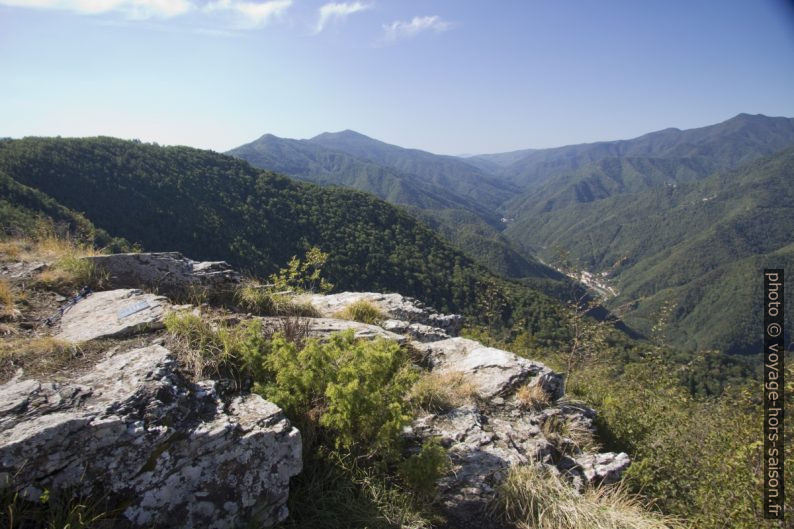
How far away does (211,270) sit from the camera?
305 inches

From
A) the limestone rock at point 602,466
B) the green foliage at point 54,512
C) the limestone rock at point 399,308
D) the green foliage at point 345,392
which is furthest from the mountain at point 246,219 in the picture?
the green foliage at point 54,512

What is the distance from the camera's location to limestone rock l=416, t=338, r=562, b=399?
688 centimetres

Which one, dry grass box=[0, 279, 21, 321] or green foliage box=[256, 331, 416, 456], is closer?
green foliage box=[256, 331, 416, 456]

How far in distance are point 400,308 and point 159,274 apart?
5541 mm

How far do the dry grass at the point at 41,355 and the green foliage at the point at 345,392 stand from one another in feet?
6.25

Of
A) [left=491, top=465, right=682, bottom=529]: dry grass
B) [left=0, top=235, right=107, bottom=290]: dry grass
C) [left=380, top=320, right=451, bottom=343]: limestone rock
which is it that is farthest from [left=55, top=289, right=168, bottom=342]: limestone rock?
[left=491, top=465, right=682, bottom=529]: dry grass

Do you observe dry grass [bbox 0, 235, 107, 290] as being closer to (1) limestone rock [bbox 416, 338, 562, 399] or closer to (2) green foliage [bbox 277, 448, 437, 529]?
(2) green foliage [bbox 277, 448, 437, 529]

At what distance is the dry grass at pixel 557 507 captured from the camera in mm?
4105

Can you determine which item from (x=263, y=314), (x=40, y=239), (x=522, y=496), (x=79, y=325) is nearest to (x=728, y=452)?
(x=522, y=496)

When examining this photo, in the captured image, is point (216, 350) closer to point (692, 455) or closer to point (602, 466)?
point (602, 466)

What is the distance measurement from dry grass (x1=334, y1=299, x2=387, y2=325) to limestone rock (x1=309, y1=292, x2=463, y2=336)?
1.43ft

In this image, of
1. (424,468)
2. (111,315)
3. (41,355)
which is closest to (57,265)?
(111,315)

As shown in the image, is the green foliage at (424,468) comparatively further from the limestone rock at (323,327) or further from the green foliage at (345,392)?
the limestone rock at (323,327)

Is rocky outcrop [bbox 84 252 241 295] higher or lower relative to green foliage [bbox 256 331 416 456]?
higher
